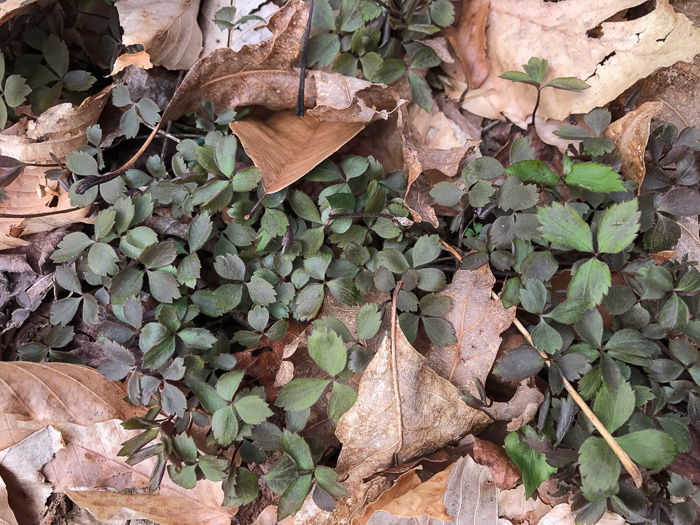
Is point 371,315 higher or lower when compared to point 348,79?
lower

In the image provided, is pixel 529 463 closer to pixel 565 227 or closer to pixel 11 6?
pixel 565 227

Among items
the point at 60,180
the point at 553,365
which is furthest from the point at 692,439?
the point at 60,180

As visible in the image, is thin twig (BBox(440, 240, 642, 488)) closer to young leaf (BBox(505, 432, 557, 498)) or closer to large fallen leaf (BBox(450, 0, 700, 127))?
young leaf (BBox(505, 432, 557, 498))

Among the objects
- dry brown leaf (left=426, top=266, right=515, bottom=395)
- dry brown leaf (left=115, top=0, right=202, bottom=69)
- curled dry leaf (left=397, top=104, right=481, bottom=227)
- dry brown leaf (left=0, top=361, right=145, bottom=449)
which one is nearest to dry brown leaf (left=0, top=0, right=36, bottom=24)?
dry brown leaf (left=115, top=0, right=202, bottom=69)

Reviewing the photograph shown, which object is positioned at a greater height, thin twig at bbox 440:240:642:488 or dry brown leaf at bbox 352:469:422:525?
thin twig at bbox 440:240:642:488

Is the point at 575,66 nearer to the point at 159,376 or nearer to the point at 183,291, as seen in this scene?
the point at 183,291
